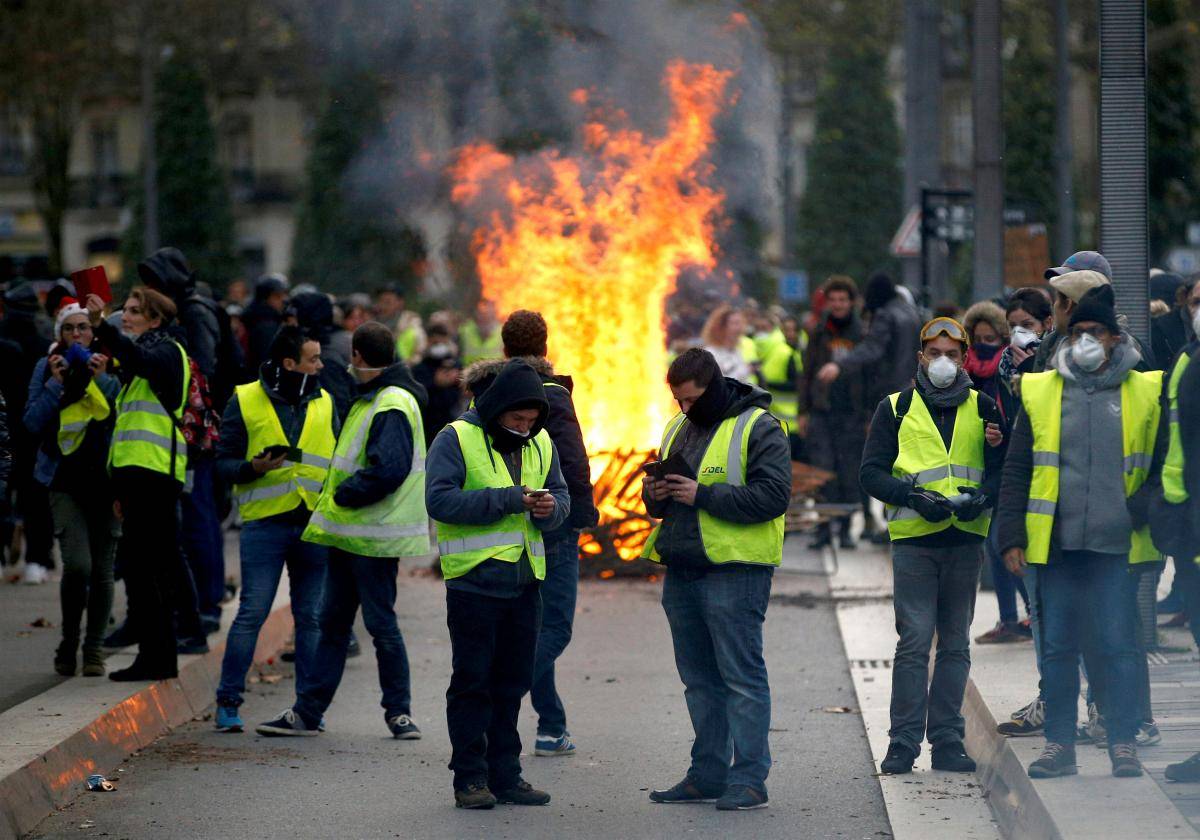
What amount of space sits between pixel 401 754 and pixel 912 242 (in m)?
13.1

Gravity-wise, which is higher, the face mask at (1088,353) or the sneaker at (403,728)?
the face mask at (1088,353)

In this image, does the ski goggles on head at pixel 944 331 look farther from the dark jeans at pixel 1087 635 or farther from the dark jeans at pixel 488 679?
the dark jeans at pixel 488 679

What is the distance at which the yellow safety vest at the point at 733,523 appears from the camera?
7727mm

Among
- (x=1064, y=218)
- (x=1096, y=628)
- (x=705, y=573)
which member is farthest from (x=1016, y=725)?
(x=1064, y=218)

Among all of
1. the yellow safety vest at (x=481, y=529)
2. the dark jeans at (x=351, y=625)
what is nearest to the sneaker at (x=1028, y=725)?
the yellow safety vest at (x=481, y=529)

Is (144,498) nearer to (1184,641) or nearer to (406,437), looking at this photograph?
(406,437)

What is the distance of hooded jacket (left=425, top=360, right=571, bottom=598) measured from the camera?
765cm

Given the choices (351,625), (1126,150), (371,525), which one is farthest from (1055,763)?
(1126,150)

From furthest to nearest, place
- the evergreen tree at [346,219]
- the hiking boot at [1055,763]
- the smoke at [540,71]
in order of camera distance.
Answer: the evergreen tree at [346,219] < the smoke at [540,71] < the hiking boot at [1055,763]

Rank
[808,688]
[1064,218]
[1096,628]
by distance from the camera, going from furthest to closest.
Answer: [1064,218]
[808,688]
[1096,628]

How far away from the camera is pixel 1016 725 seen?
820cm

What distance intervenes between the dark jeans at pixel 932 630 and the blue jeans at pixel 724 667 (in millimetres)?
729

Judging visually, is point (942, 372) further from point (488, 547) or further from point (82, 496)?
point (82, 496)

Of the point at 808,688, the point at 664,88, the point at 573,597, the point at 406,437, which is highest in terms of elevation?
the point at 664,88
